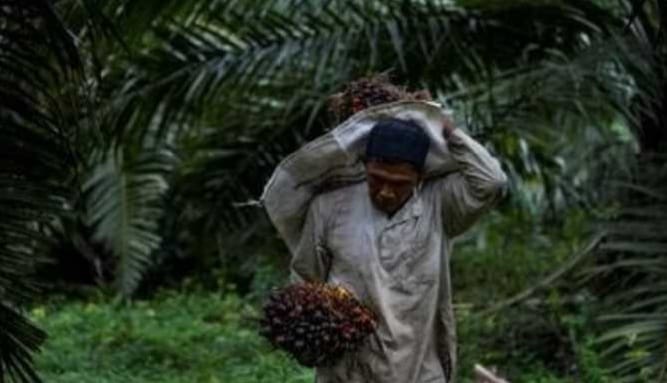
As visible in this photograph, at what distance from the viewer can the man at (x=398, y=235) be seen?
14.4 ft

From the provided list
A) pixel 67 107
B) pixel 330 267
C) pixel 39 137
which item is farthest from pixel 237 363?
pixel 330 267

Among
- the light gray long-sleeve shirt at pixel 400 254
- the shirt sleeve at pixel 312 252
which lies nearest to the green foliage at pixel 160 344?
the shirt sleeve at pixel 312 252

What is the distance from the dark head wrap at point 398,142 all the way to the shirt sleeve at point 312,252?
26 cm

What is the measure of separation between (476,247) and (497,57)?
3.50 metres

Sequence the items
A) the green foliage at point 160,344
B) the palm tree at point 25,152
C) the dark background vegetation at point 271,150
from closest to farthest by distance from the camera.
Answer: the palm tree at point 25,152
the dark background vegetation at point 271,150
the green foliage at point 160,344

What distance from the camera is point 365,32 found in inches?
312

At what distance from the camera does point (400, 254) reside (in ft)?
14.6

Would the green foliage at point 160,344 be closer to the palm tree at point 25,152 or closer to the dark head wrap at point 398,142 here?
the palm tree at point 25,152

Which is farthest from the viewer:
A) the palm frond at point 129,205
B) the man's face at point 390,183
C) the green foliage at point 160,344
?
the palm frond at point 129,205

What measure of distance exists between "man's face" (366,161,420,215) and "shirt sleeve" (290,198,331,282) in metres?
0.18

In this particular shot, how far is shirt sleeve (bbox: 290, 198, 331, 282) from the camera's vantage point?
455 centimetres

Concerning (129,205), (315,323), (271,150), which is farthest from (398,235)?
(129,205)

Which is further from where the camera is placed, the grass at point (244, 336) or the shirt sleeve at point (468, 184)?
the grass at point (244, 336)

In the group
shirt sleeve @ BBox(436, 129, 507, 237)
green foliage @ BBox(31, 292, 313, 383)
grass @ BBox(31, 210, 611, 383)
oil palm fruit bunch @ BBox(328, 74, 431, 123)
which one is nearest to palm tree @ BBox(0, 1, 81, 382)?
oil palm fruit bunch @ BBox(328, 74, 431, 123)
